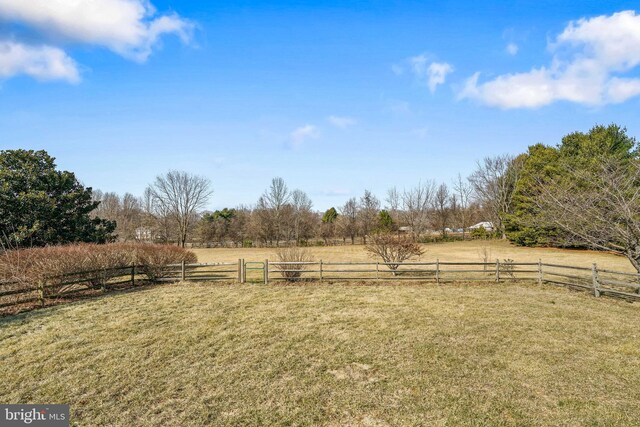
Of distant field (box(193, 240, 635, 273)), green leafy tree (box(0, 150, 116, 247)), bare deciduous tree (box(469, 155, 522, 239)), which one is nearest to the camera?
green leafy tree (box(0, 150, 116, 247))

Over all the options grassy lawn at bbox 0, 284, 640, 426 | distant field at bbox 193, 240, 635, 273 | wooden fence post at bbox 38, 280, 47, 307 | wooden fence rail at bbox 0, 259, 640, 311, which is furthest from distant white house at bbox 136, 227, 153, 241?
grassy lawn at bbox 0, 284, 640, 426

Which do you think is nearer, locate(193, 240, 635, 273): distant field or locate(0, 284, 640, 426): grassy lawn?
locate(0, 284, 640, 426): grassy lawn

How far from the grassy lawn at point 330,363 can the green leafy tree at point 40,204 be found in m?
11.4

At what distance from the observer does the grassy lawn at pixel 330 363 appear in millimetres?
4926

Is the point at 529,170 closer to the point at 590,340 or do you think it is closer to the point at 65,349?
the point at 590,340

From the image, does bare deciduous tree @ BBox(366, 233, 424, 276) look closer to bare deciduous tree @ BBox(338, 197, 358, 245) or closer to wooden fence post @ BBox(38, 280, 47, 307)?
wooden fence post @ BBox(38, 280, 47, 307)

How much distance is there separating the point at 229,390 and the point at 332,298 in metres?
7.35

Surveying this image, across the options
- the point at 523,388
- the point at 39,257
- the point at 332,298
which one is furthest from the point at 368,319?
the point at 39,257

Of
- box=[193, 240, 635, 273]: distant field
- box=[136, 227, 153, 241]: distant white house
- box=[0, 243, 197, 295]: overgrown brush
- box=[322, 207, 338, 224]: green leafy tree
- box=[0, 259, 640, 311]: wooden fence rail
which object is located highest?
box=[322, 207, 338, 224]: green leafy tree

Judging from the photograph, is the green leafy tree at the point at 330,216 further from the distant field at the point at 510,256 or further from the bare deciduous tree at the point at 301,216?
the distant field at the point at 510,256

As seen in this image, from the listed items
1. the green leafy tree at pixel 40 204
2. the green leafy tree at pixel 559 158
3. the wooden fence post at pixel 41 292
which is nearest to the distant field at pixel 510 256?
the green leafy tree at pixel 559 158

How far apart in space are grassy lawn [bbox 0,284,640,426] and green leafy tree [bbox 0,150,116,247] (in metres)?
11.4

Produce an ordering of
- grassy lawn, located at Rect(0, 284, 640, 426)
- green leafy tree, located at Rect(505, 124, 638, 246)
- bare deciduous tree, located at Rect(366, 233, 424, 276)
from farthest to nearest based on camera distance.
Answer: green leafy tree, located at Rect(505, 124, 638, 246) → bare deciduous tree, located at Rect(366, 233, 424, 276) → grassy lawn, located at Rect(0, 284, 640, 426)

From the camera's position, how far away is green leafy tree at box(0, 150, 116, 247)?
733 inches
